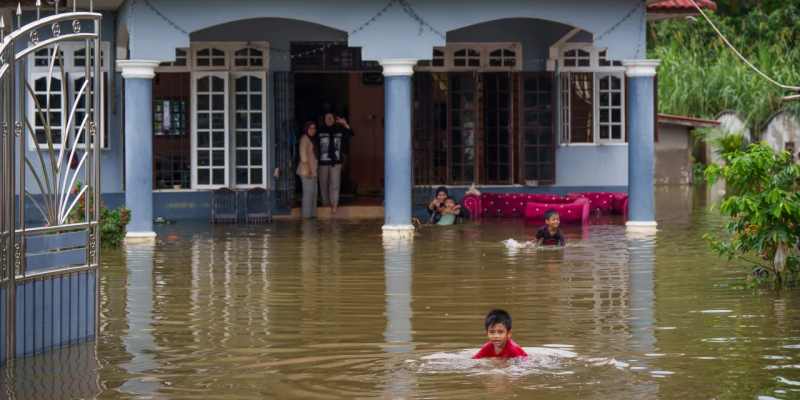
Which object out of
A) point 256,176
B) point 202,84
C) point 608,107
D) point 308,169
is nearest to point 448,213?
point 308,169

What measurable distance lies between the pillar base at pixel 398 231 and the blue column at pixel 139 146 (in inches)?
121

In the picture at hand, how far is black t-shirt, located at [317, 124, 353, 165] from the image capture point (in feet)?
78.5

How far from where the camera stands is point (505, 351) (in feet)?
34.5

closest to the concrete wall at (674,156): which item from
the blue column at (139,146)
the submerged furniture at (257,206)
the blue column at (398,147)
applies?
the submerged furniture at (257,206)

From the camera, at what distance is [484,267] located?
54.5 feet

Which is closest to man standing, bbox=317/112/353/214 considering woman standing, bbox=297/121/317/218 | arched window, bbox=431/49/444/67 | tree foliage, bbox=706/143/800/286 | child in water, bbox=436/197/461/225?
woman standing, bbox=297/121/317/218

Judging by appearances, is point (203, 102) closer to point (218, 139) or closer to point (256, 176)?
point (218, 139)

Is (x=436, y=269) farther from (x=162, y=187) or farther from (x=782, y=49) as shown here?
(x=782, y=49)

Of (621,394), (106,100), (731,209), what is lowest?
(621,394)

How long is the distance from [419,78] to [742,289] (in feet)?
34.6

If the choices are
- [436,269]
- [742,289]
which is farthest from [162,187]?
[742,289]

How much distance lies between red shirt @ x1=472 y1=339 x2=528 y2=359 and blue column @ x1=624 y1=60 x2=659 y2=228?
11120mm

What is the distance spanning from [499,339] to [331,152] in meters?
13.8

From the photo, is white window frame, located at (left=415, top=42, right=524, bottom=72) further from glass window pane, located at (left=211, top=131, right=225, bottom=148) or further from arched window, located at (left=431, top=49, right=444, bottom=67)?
glass window pane, located at (left=211, top=131, right=225, bottom=148)
